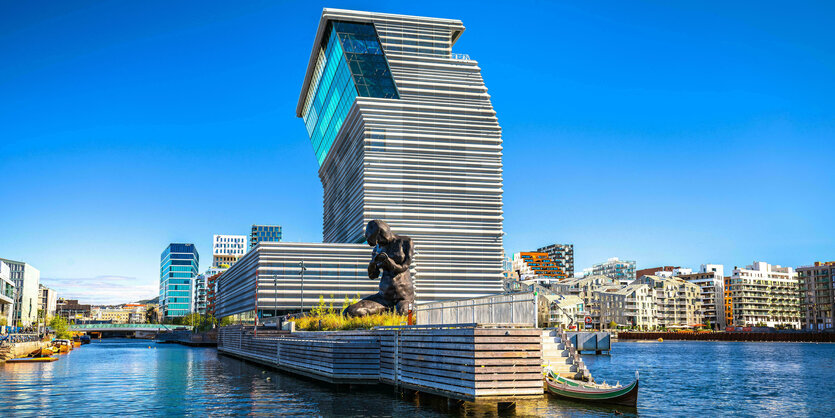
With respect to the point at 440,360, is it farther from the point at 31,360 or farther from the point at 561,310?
the point at 561,310

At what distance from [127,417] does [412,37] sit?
109405 millimetres

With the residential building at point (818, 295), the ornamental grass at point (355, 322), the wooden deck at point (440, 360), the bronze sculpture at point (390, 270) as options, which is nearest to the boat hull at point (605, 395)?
the wooden deck at point (440, 360)

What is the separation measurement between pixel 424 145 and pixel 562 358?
92.4 metres

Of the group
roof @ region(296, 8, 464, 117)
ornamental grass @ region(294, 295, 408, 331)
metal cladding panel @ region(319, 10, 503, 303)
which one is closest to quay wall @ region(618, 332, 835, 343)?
metal cladding panel @ region(319, 10, 503, 303)

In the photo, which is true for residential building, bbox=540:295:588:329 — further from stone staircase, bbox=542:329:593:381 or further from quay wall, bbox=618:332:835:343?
stone staircase, bbox=542:329:593:381

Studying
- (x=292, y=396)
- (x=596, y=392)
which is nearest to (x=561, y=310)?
(x=292, y=396)

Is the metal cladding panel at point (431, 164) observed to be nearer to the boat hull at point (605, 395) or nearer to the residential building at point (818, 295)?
the boat hull at point (605, 395)

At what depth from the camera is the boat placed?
27844 mm

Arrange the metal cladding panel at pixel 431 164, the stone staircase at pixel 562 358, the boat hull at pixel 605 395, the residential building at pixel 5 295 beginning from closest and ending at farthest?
the boat hull at pixel 605 395 → the stone staircase at pixel 562 358 → the metal cladding panel at pixel 431 164 → the residential building at pixel 5 295

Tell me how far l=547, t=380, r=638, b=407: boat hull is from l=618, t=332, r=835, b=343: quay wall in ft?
513

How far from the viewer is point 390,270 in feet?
157

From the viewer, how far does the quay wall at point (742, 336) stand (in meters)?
164

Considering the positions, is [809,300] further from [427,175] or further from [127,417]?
[127,417]

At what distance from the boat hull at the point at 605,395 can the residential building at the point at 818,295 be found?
186927 millimetres
